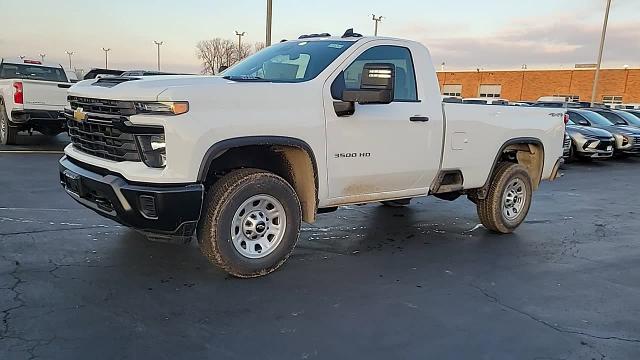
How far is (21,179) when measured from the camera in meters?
8.49

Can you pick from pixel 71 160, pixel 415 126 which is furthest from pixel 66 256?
pixel 415 126

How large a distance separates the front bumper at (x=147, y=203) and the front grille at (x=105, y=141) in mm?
158

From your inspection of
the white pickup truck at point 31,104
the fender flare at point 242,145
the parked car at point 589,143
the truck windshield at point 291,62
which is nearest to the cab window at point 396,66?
the truck windshield at point 291,62

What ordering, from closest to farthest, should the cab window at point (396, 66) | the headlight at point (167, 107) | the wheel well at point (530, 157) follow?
the headlight at point (167, 107), the cab window at point (396, 66), the wheel well at point (530, 157)

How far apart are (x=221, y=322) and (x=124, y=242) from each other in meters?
2.15

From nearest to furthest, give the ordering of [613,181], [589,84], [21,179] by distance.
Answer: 1. [21,179]
2. [613,181]
3. [589,84]

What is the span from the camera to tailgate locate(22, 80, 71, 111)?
11.4 meters

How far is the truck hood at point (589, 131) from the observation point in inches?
645

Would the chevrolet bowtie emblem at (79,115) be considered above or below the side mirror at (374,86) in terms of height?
below

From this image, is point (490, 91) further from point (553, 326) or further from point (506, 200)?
point (553, 326)

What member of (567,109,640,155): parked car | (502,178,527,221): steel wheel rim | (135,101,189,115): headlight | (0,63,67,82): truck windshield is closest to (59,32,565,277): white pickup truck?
(135,101,189,115): headlight

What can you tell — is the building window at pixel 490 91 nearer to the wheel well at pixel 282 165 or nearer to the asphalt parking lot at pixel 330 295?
the asphalt parking lot at pixel 330 295

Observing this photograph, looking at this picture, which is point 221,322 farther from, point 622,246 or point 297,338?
point 622,246

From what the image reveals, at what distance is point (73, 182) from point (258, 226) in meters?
1.58
